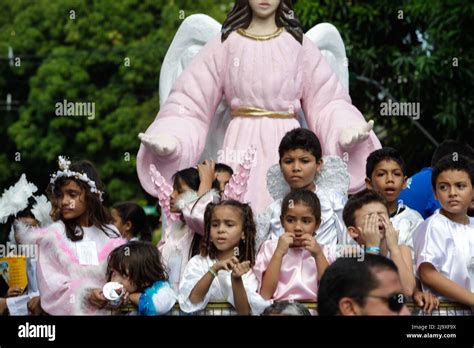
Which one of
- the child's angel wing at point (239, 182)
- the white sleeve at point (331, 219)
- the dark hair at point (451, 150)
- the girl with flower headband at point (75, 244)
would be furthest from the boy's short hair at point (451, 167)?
the girl with flower headband at point (75, 244)

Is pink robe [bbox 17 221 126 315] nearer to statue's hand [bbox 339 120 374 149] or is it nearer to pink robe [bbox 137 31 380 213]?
pink robe [bbox 137 31 380 213]

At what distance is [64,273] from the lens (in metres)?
8.31

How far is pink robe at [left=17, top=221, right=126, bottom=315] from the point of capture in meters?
8.13

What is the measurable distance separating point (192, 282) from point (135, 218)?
2519 mm

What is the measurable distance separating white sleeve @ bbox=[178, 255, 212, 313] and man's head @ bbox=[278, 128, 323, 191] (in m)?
0.85

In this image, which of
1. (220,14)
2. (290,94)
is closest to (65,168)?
(290,94)

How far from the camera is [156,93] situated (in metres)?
27.0

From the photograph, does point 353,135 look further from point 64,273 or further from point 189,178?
point 64,273

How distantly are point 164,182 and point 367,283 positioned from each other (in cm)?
369

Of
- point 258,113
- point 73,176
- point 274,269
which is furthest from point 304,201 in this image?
point 258,113

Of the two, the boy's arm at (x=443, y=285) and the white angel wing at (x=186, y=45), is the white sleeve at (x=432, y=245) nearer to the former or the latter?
the boy's arm at (x=443, y=285)

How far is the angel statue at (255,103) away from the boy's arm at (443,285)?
1784 mm

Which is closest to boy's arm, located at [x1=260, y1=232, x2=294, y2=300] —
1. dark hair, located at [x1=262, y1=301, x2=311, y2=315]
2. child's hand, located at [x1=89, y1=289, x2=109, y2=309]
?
dark hair, located at [x1=262, y1=301, x2=311, y2=315]
